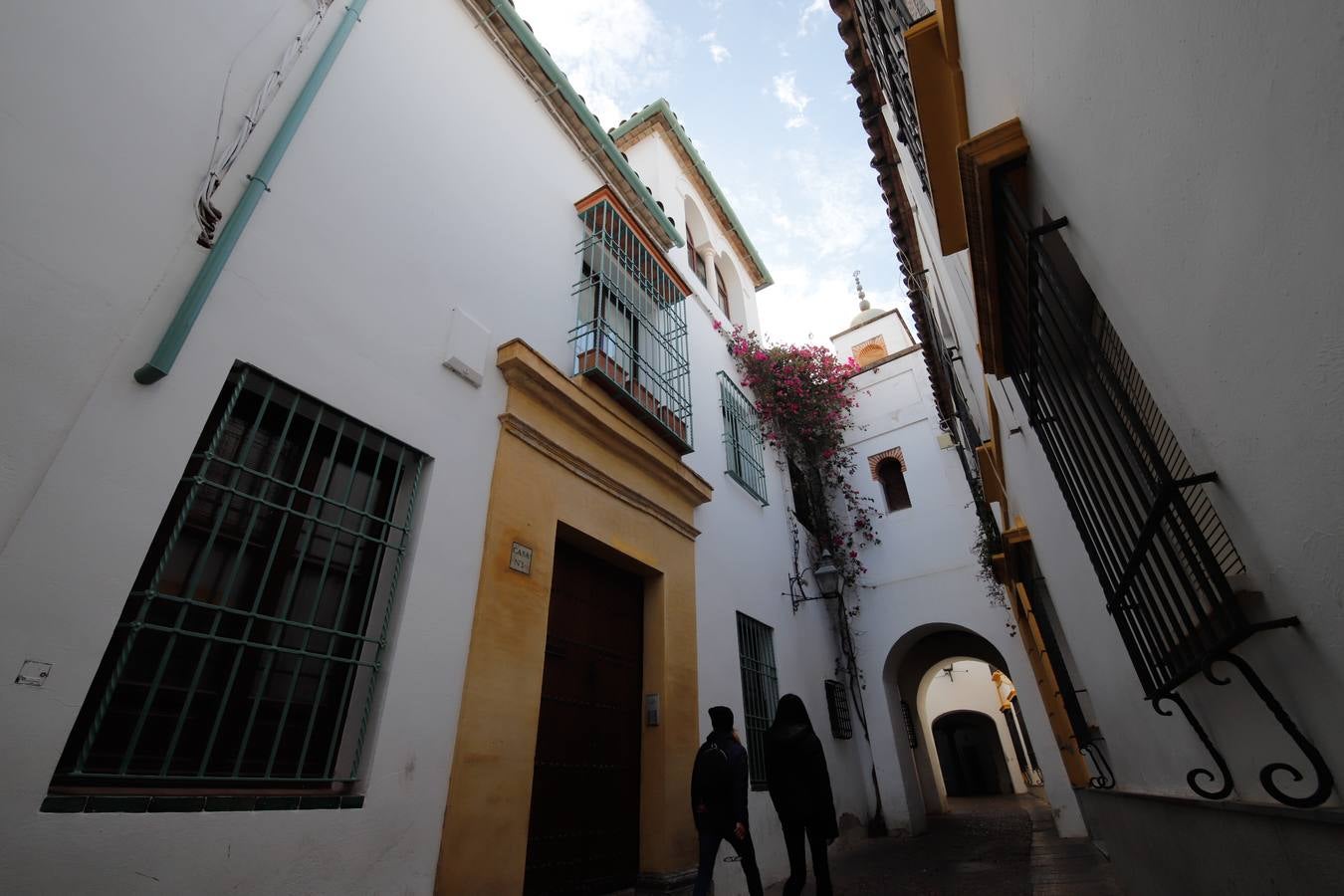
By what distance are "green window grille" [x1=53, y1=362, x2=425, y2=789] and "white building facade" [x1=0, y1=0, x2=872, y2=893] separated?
0.05 ft

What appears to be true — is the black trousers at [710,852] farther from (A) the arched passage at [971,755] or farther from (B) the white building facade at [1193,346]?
(A) the arched passage at [971,755]

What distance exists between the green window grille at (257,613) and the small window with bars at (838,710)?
268 inches

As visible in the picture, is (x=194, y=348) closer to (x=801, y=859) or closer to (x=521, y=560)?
(x=521, y=560)

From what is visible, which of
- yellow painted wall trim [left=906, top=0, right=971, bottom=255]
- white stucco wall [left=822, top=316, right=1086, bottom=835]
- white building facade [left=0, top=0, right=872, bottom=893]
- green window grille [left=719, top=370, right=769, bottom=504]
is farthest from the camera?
white stucco wall [left=822, top=316, right=1086, bottom=835]

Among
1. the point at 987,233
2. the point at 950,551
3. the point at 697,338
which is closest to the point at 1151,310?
the point at 987,233

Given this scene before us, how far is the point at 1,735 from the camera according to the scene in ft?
6.36

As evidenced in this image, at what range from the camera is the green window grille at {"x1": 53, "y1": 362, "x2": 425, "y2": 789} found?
235 cm

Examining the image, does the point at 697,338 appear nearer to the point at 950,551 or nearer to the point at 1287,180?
the point at 950,551

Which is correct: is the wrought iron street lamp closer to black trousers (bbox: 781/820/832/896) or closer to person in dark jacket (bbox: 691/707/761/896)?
black trousers (bbox: 781/820/832/896)

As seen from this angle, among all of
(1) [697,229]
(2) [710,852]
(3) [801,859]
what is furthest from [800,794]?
(1) [697,229]

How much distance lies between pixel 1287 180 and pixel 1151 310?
1.89ft

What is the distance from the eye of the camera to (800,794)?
166 inches

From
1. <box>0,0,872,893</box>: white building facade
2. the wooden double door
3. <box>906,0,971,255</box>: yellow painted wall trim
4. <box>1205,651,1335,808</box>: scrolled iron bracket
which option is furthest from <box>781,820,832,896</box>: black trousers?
<box>906,0,971,255</box>: yellow painted wall trim

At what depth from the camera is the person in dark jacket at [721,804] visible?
13.0 feet
